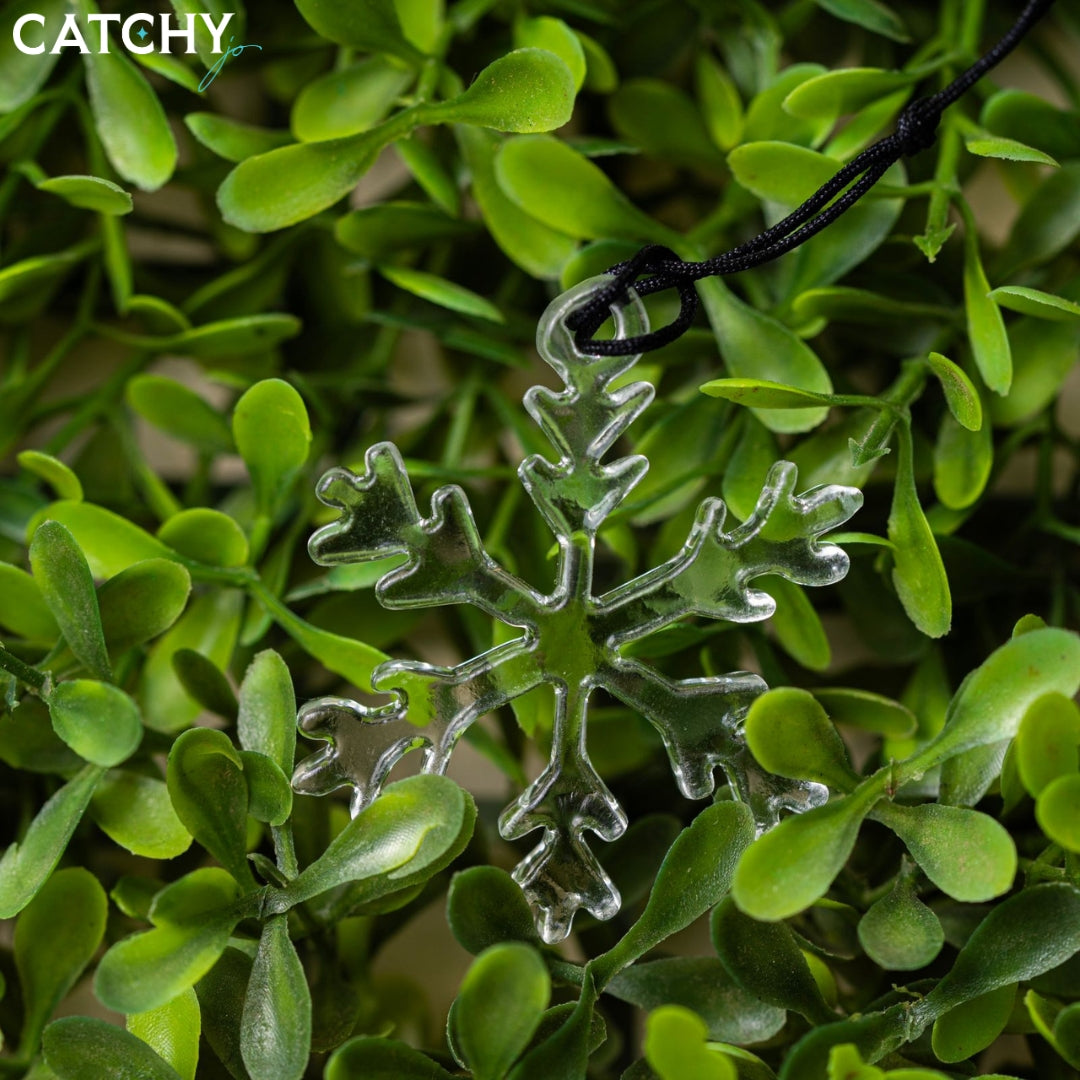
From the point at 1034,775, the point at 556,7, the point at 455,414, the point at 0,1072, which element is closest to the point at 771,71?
the point at 556,7

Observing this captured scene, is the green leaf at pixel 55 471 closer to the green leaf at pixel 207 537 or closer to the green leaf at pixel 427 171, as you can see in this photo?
the green leaf at pixel 207 537

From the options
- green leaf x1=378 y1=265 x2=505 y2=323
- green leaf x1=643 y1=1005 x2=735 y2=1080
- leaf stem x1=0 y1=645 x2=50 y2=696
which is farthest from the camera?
green leaf x1=378 y1=265 x2=505 y2=323

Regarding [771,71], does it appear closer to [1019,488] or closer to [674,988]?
[1019,488]

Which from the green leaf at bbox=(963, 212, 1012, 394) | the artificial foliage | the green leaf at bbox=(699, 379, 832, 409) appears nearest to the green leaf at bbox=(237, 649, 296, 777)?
the artificial foliage

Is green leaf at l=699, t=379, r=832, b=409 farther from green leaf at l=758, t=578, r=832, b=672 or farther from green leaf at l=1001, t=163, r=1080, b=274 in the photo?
green leaf at l=1001, t=163, r=1080, b=274

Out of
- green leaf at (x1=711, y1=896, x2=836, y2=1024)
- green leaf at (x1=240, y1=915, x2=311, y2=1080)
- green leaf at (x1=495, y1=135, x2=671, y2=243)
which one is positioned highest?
green leaf at (x1=495, y1=135, x2=671, y2=243)

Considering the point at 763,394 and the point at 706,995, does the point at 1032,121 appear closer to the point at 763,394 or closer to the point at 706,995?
the point at 763,394

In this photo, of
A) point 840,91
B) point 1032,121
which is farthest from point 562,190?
point 1032,121
